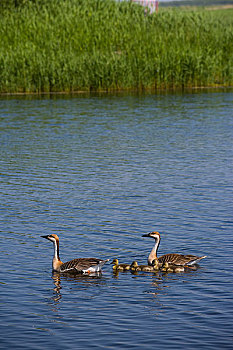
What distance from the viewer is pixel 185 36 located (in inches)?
2014

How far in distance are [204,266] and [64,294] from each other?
2.93 metres

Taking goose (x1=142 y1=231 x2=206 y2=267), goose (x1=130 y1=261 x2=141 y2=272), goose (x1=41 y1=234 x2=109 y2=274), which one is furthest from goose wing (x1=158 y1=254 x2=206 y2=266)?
goose (x1=41 y1=234 x2=109 y2=274)

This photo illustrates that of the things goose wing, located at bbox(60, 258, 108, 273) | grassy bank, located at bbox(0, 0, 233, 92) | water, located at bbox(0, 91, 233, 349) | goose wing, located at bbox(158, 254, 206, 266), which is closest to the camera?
water, located at bbox(0, 91, 233, 349)

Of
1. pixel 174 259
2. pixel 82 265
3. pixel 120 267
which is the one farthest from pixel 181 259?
pixel 82 265

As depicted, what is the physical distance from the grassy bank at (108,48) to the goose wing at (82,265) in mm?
31339

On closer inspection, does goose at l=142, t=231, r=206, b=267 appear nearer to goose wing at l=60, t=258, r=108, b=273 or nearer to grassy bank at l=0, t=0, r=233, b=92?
goose wing at l=60, t=258, r=108, b=273

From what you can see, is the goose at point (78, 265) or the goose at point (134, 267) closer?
the goose at point (78, 265)

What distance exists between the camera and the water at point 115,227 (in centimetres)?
1102

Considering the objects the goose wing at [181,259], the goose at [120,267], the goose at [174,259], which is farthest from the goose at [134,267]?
the goose wing at [181,259]

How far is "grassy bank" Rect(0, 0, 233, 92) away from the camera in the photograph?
44.7m

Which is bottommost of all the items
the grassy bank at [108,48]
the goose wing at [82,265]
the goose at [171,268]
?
the goose at [171,268]

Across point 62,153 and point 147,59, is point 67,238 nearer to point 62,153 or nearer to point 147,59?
point 62,153

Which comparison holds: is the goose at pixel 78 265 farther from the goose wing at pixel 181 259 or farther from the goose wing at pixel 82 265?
the goose wing at pixel 181 259

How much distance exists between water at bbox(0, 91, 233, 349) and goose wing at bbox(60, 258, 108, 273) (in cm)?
25
